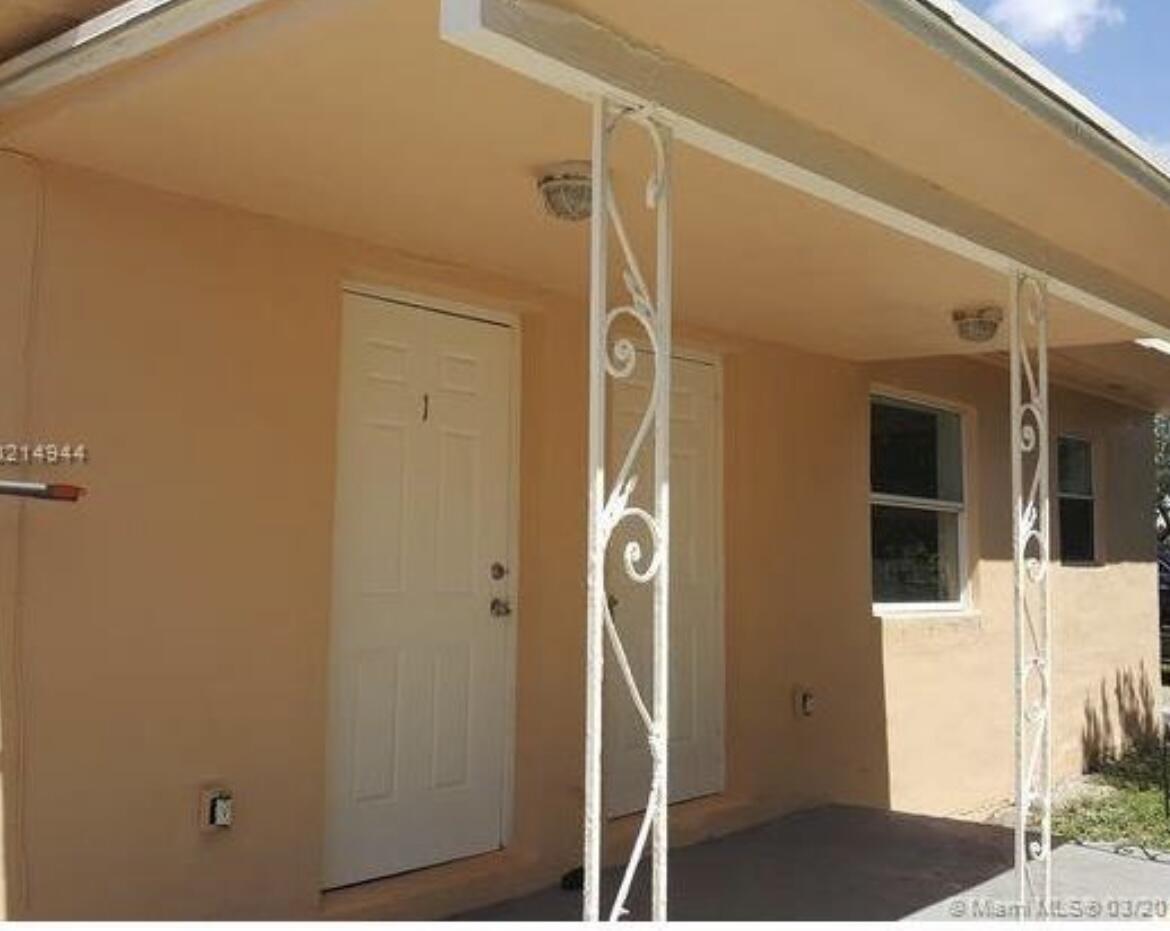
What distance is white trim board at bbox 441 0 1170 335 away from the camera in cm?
251

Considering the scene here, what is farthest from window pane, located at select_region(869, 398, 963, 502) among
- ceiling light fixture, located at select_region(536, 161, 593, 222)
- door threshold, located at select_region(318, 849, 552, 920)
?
ceiling light fixture, located at select_region(536, 161, 593, 222)

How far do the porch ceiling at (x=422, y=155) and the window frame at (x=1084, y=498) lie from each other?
17.2 feet

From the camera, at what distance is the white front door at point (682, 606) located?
19.7 feet

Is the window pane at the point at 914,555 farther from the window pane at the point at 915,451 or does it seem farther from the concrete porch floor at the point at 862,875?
the concrete porch floor at the point at 862,875

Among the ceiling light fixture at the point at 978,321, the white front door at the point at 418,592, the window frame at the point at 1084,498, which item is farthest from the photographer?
the window frame at the point at 1084,498

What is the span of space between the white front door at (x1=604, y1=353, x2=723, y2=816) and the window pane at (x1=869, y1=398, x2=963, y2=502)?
1.71 meters

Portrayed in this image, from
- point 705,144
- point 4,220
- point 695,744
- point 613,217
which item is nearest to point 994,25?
point 705,144

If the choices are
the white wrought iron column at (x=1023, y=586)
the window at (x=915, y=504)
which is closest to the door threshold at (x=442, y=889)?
the white wrought iron column at (x=1023, y=586)

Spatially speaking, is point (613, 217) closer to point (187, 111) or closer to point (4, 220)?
point (187, 111)

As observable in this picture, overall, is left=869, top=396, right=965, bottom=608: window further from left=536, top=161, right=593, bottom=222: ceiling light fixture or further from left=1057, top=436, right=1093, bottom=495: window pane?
left=536, top=161, right=593, bottom=222: ceiling light fixture

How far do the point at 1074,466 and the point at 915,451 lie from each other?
3.13 m

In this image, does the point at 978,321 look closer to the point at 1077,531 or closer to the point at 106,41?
the point at 106,41

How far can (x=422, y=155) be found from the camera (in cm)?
363

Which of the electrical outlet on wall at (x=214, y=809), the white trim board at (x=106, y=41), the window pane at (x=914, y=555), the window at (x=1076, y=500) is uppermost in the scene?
the white trim board at (x=106, y=41)
